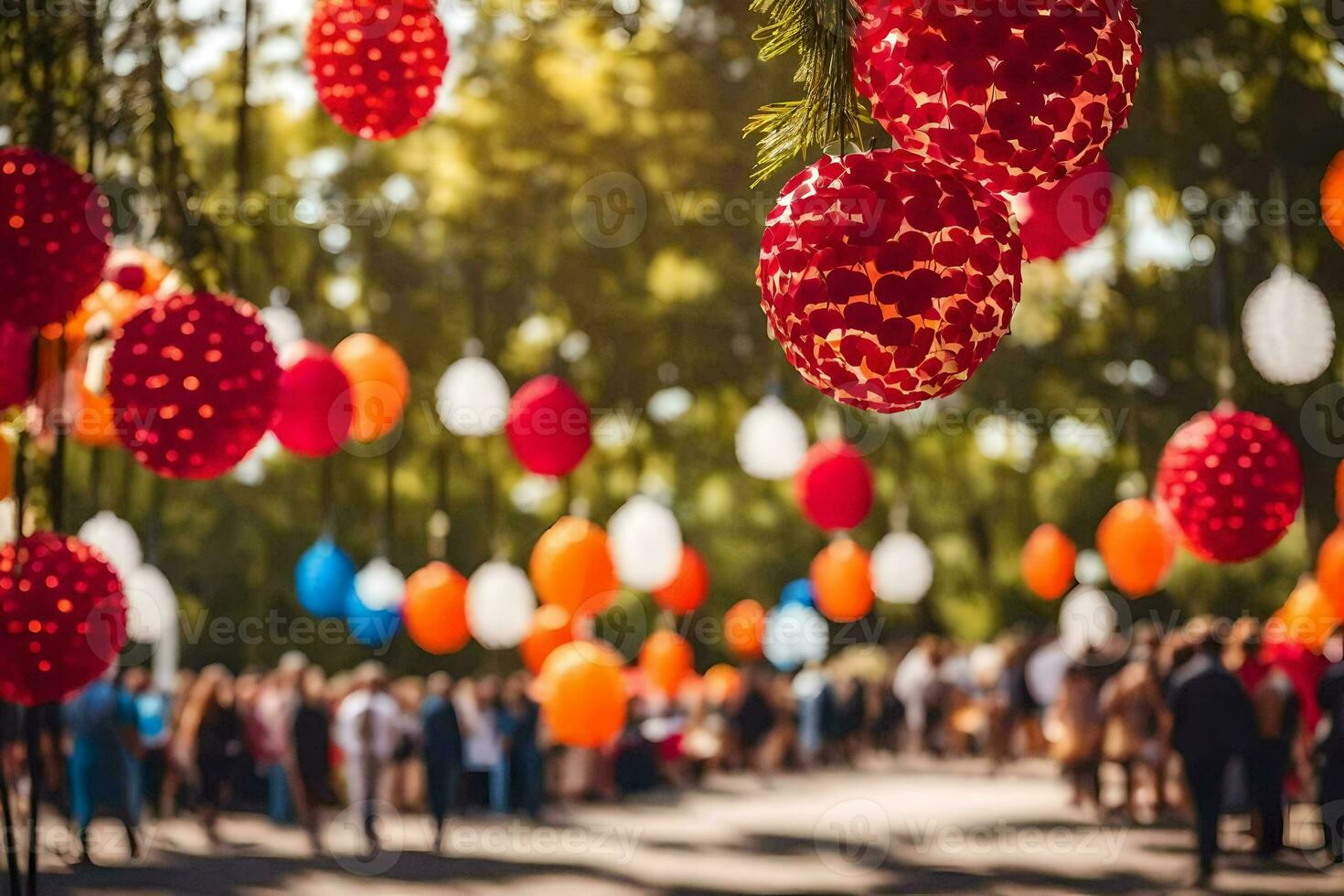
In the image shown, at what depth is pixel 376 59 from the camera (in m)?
3.17

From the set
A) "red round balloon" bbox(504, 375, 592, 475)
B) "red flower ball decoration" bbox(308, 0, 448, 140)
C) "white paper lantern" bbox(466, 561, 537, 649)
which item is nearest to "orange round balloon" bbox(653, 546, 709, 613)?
"white paper lantern" bbox(466, 561, 537, 649)

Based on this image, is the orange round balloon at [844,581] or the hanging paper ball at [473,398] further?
the orange round balloon at [844,581]

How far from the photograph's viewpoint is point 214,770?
1148cm

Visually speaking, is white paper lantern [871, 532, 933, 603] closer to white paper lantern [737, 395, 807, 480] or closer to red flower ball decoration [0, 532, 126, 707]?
white paper lantern [737, 395, 807, 480]

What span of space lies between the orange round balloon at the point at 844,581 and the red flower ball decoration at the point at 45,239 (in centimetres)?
754

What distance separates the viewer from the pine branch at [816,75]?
66.9 inches

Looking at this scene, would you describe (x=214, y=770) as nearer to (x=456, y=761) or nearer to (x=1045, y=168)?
(x=456, y=761)

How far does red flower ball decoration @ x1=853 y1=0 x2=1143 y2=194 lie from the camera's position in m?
1.57

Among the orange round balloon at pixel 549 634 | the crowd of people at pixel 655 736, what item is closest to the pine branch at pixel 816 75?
the crowd of people at pixel 655 736

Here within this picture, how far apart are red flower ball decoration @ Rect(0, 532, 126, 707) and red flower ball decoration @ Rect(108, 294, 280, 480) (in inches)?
10.3

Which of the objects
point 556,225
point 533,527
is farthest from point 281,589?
point 556,225

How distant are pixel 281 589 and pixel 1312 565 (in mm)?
15049

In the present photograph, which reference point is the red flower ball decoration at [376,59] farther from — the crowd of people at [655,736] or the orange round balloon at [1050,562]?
the orange round balloon at [1050,562]

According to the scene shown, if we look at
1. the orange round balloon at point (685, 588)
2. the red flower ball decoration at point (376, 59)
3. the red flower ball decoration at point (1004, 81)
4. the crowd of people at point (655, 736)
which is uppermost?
the red flower ball decoration at point (376, 59)
